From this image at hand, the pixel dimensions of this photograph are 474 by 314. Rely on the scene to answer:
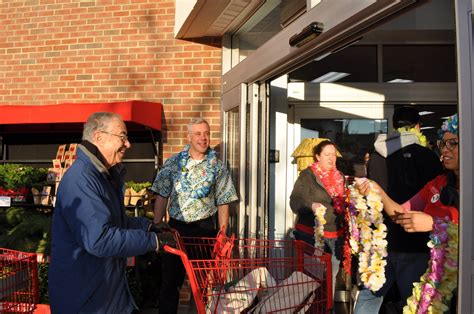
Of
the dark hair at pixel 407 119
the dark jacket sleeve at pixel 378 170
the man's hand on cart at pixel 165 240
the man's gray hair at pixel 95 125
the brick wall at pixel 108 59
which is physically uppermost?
the brick wall at pixel 108 59

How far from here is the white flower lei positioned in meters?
4.03

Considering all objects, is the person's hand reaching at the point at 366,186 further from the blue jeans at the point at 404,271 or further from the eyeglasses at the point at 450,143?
the eyeglasses at the point at 450,143

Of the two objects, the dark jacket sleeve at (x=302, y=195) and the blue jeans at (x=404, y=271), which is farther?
the dark jacket sleeve at (x=302, y=195)

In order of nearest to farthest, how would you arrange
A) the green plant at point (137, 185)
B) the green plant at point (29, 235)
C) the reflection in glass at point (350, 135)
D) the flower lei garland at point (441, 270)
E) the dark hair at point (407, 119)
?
the flower lei garland at point (441, 270) < the dark hair at point (407, 119) < the green plant at point (29, 235) < the green plant at point (137, 185) < the reflection in glass at point (350, 135)

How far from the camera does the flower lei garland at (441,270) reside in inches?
88.1

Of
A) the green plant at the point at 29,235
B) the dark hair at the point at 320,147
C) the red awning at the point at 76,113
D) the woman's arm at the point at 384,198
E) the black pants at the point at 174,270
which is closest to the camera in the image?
the woman's arm at the point at 384,198

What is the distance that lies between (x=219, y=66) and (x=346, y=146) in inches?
71.9

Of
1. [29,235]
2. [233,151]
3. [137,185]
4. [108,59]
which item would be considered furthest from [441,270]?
[108,59]

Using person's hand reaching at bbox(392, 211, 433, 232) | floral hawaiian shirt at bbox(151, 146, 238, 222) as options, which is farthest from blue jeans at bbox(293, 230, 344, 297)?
person's hand reaching at bbox(392, 211, 433, 232)

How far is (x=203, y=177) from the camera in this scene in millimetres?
4000

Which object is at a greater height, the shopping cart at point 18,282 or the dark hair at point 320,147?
the dark hair at point 320,147

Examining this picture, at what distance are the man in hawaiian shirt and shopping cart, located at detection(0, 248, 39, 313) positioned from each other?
1.12m

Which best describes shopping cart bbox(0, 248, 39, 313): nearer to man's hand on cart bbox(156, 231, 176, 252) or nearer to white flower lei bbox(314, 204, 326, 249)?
man's hand on cart bbox(156, 231, 176, 252)

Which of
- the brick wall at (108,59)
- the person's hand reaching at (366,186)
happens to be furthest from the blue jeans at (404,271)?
the brick wall at (108,59)
